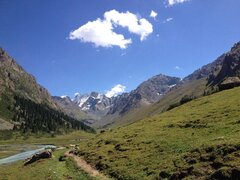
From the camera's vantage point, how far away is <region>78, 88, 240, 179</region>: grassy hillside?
120 ft

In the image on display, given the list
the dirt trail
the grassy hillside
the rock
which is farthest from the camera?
the rock

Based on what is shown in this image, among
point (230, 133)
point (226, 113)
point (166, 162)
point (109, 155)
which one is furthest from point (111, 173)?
point (226, 113)

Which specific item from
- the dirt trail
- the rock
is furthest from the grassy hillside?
the rock

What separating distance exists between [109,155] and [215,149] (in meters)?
24.7

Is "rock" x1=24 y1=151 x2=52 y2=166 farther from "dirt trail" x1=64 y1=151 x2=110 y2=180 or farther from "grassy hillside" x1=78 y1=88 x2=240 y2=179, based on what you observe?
"grassy hillside" x1=78 y1=88 x2=240 y2=179

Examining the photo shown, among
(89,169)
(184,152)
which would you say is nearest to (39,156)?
(89,169)

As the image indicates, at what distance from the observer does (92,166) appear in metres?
57.9

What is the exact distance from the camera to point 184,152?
44656 mm

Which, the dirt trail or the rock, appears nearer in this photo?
the dirt trail

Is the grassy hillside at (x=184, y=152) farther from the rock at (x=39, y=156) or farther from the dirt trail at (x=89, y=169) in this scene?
the rock at (x=39, y=156)

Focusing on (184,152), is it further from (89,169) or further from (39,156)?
(39,156)

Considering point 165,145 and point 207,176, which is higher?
point 165,145

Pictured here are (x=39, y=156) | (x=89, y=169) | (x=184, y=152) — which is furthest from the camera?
(x=39, y=156)

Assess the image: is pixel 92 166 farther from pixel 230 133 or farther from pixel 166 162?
pixel 230 133
